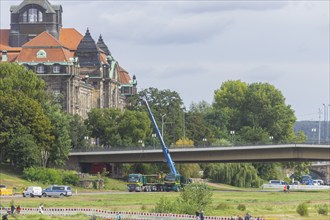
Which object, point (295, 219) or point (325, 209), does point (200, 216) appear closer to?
point (295, 219)

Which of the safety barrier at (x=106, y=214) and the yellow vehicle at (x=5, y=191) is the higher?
the yellow vehicle at (x=5, y=191)

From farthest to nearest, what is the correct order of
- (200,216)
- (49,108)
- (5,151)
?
1. (49,108)
2. (5,151)
3. (200,216)

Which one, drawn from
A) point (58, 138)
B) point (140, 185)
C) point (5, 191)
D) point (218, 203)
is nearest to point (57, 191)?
point (5, 191)

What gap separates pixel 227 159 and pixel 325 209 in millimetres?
68147

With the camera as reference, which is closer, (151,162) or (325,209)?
(325,209)

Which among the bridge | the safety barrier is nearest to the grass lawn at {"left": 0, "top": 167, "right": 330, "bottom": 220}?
the safety barrier

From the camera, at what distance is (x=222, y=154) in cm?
19062

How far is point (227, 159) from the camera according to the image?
191m

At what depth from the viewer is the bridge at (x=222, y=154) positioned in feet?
603

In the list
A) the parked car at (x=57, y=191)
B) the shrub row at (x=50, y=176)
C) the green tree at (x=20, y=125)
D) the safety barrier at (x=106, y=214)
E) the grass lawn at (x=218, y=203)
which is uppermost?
the green tree at (x=20, y=125)

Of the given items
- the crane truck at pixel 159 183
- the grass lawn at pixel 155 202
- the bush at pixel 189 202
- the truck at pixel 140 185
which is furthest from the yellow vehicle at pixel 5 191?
the bush at pixel 189 202

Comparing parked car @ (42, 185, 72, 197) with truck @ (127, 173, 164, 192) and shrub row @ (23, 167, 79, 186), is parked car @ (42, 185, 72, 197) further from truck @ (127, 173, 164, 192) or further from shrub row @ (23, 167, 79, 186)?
truck @ (127, 173, 164, 192)

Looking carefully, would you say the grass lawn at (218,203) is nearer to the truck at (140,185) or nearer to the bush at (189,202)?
the bush at (189,202)

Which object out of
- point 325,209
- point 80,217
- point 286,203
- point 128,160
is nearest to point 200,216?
point 80,217
